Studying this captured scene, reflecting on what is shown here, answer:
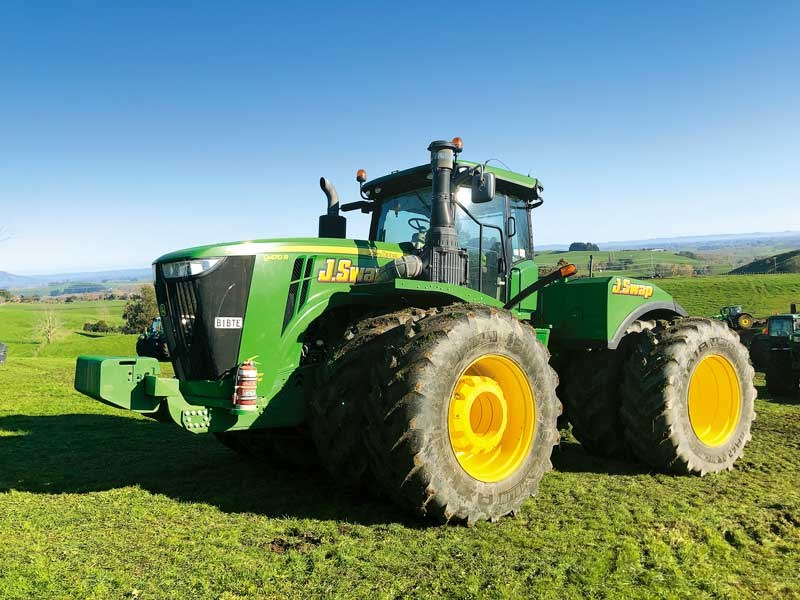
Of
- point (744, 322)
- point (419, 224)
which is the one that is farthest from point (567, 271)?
point (744, 322)

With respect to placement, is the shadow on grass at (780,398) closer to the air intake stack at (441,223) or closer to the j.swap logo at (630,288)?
the j.swap logo at (630,288)

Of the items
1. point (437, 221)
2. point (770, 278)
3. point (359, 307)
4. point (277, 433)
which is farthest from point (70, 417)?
point (770, 278)

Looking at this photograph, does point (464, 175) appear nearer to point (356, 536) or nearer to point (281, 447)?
point (281, 447)

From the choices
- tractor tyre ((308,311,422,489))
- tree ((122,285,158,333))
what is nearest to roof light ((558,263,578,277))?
tractor tyre ((308,311,422,489))

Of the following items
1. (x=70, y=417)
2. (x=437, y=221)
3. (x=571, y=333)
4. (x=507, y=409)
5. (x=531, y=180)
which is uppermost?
(x=531, y=180)

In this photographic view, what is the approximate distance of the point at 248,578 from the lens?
11.7 ft

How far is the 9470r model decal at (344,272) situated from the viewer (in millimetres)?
5387

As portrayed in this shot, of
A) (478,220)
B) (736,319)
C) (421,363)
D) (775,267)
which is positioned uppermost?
(775,267)

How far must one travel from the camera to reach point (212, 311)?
16.1 feet

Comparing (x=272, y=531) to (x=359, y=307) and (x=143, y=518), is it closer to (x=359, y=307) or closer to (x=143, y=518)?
(x=143, y=518)

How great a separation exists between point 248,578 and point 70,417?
7.20 meters

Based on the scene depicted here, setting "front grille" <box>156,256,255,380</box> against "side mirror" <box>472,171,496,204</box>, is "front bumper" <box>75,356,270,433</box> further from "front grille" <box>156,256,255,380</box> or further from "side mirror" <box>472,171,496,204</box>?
"side mirror" <box>472,171,496,204</box>

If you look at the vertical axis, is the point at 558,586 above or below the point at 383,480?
below

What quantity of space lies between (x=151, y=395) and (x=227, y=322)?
78 centimetres
